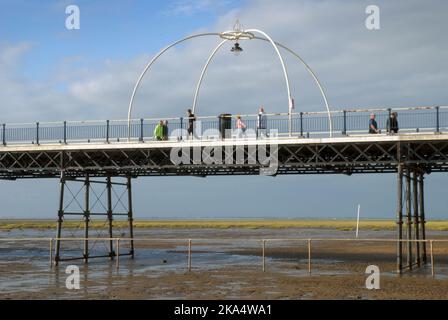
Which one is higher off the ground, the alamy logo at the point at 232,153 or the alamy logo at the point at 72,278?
the alamy logo at the point at 232,153

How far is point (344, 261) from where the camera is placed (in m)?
40.5

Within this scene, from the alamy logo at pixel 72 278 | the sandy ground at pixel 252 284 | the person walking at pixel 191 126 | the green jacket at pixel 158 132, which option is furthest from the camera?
the green jacket at pixel 158 132

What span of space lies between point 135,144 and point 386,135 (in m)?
13.2

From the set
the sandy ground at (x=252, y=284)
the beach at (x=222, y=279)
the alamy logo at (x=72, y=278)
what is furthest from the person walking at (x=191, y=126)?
the alamy logo at (x=72, y=278)

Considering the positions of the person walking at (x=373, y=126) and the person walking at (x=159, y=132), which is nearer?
the person walking at (x=373, y=126)

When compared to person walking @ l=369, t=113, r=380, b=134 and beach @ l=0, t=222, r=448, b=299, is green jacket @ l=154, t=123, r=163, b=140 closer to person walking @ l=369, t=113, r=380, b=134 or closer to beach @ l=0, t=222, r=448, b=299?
beach @ l=0, t=222, r=448, b=299

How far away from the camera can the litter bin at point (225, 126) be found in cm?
3372

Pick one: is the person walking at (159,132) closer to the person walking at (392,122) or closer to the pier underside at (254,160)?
the pier underside at (254,160)

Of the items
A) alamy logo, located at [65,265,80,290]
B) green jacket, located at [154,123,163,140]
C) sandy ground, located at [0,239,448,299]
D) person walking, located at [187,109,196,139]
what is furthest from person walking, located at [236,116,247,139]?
alamy logo, located at [65,265,80,290]

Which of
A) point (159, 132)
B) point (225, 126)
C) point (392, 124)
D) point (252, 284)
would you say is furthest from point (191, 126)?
point (252, 284)

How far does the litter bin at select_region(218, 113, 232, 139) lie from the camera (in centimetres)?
Result: 3372

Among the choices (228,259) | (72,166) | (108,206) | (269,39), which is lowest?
(228,259)
